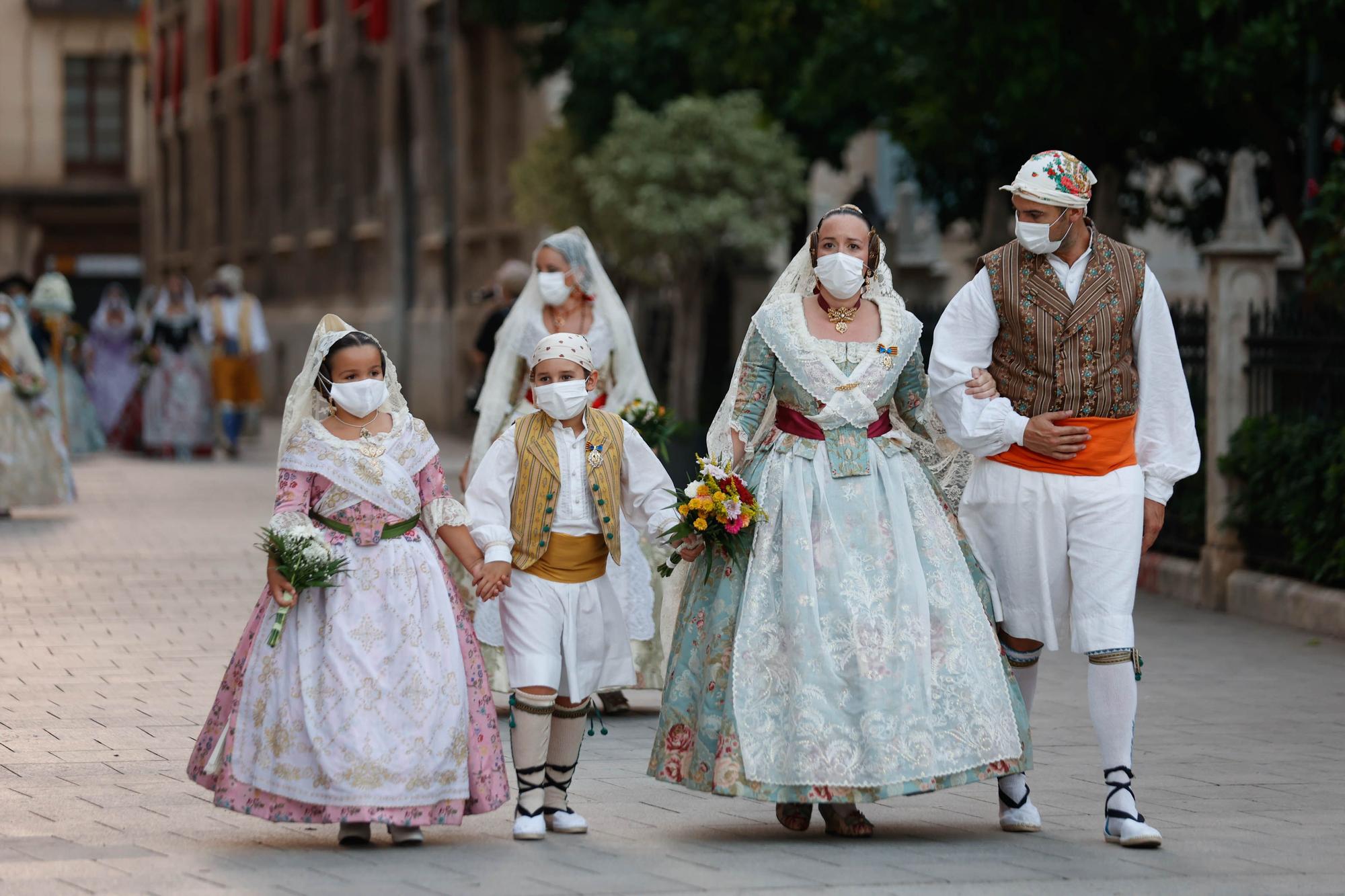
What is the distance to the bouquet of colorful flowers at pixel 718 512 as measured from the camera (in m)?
6.39

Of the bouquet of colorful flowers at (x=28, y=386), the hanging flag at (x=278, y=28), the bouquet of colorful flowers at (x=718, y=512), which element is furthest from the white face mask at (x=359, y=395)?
the hanging flag at (x=278, y=28)

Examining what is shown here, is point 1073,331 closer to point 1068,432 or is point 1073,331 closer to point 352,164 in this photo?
point 1068,432

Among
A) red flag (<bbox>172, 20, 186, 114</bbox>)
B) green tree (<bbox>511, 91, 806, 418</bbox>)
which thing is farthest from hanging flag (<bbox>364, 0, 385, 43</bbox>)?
red flag (<bbox>172, 20, 186, 114</bbox>)

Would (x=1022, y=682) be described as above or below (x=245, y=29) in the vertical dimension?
below

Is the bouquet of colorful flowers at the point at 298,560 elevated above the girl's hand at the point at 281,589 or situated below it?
above

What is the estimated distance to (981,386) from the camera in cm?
670

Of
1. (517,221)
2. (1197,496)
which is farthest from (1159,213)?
(1197,496)

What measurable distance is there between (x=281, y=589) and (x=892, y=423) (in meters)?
1.78

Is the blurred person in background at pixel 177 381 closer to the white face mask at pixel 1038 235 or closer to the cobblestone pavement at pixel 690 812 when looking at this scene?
the cobblestone pavement at pixel 690 812

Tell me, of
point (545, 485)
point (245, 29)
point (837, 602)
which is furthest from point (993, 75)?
point (245, 29)

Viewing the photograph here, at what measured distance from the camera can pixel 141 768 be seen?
25.1ft

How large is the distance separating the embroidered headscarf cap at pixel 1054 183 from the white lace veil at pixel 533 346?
285 centimetres

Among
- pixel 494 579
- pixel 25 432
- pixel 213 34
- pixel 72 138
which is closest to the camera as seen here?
pixel 494 579

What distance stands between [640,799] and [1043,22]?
33.6 ft
